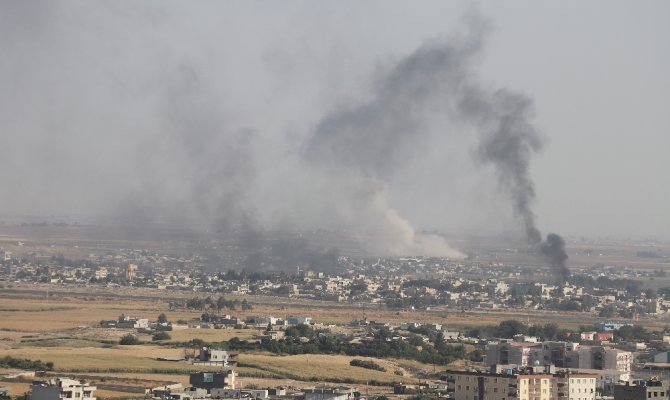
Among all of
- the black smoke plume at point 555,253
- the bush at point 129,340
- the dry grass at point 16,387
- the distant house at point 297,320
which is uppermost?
the black smoke plume at point 555,253

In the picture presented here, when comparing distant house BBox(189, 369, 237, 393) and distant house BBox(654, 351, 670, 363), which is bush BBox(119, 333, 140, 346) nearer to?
distant house BBox(189, 369, 237, 393)

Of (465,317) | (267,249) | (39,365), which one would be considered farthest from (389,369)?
(267,249)

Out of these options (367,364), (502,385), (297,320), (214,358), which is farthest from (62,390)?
(297,320)

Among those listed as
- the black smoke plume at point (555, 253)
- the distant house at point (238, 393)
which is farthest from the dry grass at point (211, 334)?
the black smoke plume at point (555, 253)

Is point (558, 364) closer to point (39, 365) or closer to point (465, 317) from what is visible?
point (39, 365)

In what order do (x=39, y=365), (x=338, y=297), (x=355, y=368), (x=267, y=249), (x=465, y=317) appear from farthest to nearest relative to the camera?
1. (x=267, y=249)
2. (x=338, y=297)
3. (x=465, y=317)
4. (x=355, y=368)
5. (x=39, y=365)

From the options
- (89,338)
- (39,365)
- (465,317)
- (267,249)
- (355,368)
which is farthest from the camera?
(267,249)

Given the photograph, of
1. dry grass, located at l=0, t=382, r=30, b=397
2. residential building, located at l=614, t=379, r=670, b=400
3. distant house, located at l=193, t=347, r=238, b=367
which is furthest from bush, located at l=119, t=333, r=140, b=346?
residential building, located at l=614, t=379, r=670, b=400

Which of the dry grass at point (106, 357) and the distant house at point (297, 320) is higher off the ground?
the distant house at point (297, 320)

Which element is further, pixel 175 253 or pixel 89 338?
pixel 175 253

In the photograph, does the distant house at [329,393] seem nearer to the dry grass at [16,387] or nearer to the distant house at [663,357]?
the dry grass at [16,387]

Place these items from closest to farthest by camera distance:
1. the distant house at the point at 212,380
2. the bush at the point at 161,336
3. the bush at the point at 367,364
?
the distant house at the point at 212,380, the bush at the point at 367,364, the bush at the point at 161,336
